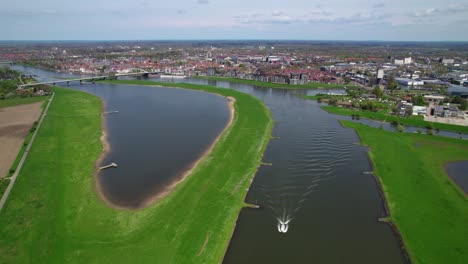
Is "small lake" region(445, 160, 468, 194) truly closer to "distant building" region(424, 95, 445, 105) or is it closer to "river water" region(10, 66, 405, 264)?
"river water" region(10, 66, 405, 264)

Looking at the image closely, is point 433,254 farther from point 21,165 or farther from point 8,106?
point 8,106

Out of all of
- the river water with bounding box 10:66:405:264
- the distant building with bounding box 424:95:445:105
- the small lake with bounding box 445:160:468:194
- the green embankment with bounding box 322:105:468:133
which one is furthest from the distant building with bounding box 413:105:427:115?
the small lake with bounding box 445:160:468:194

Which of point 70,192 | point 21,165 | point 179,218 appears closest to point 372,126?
point 179,218

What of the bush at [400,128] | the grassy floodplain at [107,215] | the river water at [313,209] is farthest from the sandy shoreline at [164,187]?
the bush at [400,128]

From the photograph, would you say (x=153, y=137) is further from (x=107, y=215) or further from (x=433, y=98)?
(x=433, y=98)

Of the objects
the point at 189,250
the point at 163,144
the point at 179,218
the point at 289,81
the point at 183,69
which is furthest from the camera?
the point at 183,69

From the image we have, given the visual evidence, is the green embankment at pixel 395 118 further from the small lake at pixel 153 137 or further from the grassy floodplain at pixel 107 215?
the grassy floodplain at pixel 107 215
